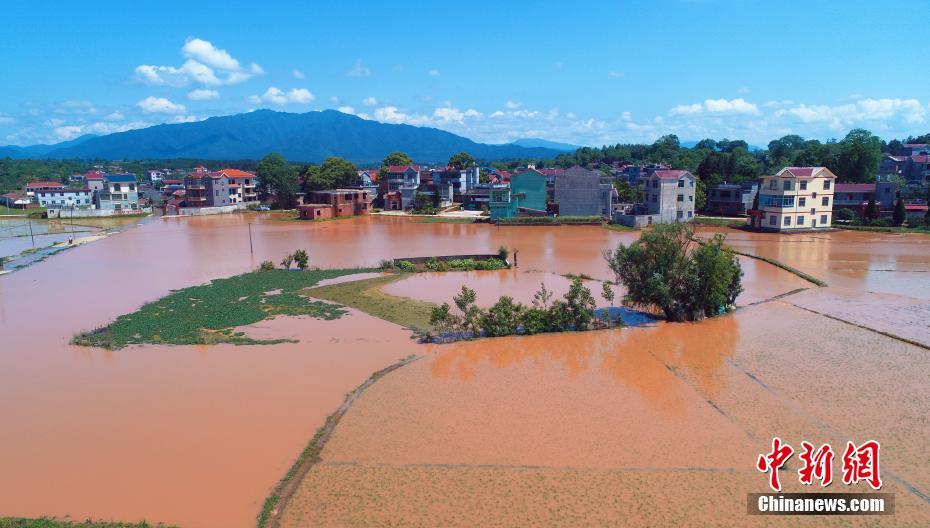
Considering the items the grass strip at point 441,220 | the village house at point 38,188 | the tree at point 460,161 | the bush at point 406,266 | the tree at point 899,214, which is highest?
the tree at point 460,161

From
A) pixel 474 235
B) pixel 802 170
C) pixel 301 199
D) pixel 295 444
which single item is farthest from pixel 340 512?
pixel 301 199

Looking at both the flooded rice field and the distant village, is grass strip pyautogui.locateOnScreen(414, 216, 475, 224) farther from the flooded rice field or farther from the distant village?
the flooded rice field

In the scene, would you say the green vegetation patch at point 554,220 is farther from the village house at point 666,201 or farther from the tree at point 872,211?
the tree at point 872,211

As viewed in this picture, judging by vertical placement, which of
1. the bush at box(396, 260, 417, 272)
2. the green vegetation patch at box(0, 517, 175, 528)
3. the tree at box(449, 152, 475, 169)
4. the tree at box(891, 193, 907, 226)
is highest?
the tree at box(449, 152, 475, 169)

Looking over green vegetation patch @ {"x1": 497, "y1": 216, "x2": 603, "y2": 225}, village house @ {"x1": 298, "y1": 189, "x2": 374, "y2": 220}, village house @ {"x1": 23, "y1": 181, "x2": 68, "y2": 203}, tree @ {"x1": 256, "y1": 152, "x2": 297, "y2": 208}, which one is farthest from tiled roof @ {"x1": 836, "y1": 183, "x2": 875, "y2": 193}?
village house @ {"x1": 23, "y1": 181, "x2": 68, "y2": 203}

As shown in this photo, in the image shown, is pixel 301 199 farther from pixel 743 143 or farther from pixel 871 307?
pixel 743 143

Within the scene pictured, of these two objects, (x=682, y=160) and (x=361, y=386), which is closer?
(x=361, y=386)

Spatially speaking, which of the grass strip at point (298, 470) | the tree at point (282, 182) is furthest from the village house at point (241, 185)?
the grass strip at point (298, 470)
